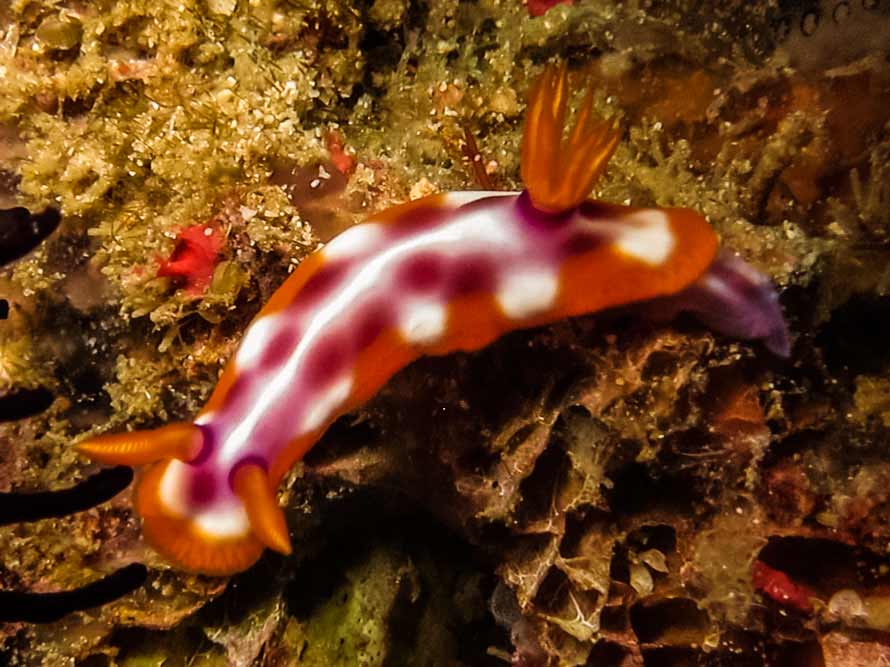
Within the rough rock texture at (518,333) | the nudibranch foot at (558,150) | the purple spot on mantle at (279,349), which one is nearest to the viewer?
the nudibranch foot at (558,150)

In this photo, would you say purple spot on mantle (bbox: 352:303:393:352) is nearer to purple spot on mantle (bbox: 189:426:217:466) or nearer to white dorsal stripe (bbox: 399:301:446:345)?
white dorsal stripe (bbox: 399:301:446:345)

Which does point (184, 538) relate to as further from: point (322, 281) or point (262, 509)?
point (322, 281)

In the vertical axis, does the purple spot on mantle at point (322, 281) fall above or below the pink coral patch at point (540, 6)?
below

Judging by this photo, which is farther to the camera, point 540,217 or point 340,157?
point 340,157

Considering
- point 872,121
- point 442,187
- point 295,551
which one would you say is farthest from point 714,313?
point 295,551

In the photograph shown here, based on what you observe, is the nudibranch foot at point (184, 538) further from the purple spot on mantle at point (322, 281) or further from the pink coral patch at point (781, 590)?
the pink coral patch at point (781, 590)

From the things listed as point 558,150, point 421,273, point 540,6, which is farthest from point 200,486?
point 540,6

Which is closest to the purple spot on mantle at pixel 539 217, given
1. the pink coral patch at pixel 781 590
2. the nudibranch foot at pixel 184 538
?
the nudibranch foot at pixel 184 538
